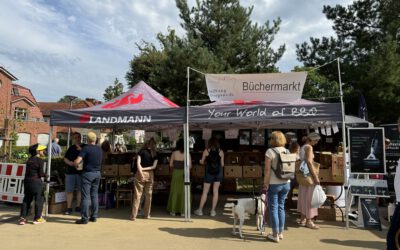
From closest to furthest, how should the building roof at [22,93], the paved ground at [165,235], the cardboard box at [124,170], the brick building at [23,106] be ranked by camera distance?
the paved ground at [165,235] < the cardboard box at [124,170] < the brick building at [23,106] < the building roof at [22,93]

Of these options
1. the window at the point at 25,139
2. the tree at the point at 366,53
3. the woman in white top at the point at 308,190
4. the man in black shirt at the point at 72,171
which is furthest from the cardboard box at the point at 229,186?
the window at the point at 25,139

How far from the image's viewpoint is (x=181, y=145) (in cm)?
751

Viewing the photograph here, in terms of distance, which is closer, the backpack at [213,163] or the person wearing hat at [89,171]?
the person wearing hat at [89,171]

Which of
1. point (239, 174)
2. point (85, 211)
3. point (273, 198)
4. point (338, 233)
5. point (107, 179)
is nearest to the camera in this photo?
point (273, 198)

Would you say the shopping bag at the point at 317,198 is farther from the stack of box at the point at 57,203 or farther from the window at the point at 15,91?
the window at the point at 15,91

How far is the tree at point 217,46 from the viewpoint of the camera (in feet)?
53.7

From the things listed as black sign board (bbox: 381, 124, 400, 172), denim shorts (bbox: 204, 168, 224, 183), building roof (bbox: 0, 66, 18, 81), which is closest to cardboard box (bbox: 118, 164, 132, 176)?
denim shorts (bbox: 204, 168, 224, 183)

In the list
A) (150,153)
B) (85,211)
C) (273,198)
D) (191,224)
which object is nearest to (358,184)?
(273,198)

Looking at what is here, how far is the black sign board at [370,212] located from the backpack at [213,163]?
281cm

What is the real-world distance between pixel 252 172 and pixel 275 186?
7.90 ft

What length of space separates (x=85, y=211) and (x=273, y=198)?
11.5 feet

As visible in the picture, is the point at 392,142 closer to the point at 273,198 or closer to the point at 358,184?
the point at 358,184

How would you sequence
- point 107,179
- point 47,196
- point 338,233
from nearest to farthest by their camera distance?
point 338,233, point 47,196, point 107,179

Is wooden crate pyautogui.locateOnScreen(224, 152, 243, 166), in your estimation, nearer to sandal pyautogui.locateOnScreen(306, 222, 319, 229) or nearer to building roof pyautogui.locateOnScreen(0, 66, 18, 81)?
sandal pyautogui.locateOnScreen(306, 222, 319, 229)
